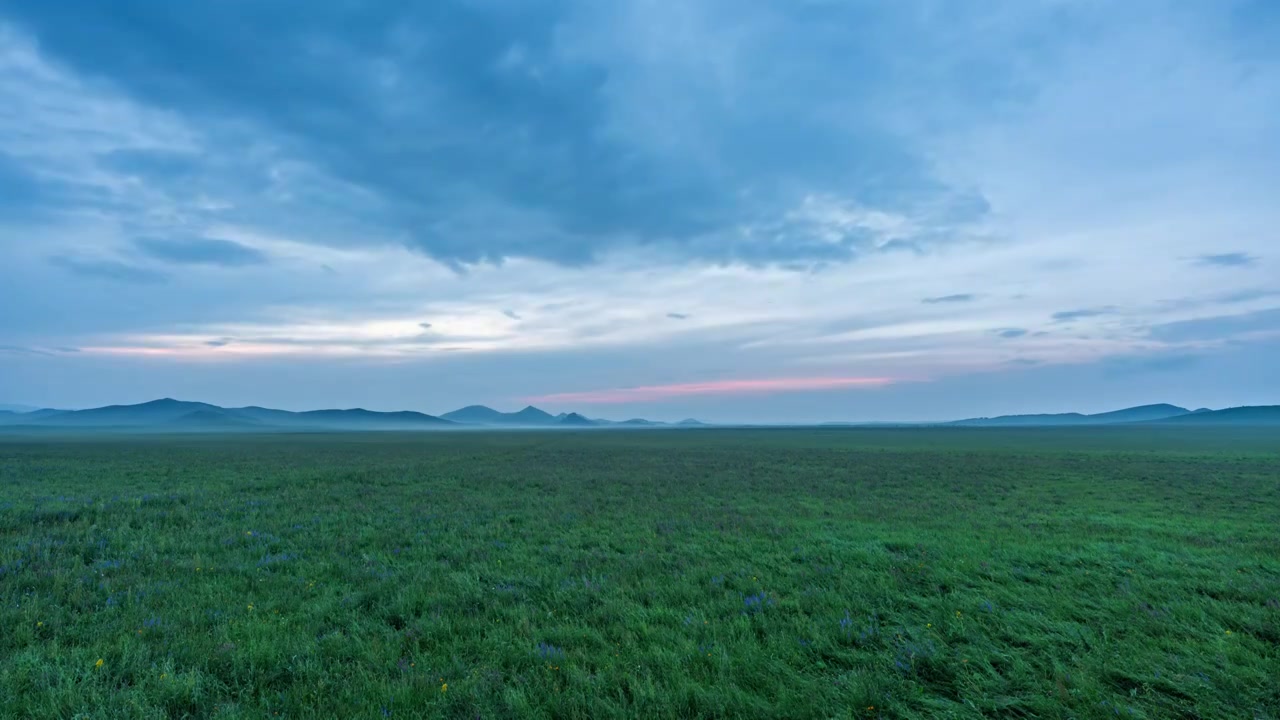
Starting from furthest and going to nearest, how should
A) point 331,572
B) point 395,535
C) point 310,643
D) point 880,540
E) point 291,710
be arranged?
1. point 395,535
2. point 880,540
3. point 331,572
4. point 310,643
5. point 291,710

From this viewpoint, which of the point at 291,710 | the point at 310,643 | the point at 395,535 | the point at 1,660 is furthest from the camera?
the point at 395,535

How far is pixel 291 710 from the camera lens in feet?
18.0

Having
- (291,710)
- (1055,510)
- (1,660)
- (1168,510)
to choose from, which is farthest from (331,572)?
(1168,510)

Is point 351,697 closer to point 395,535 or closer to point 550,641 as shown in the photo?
point 550,641

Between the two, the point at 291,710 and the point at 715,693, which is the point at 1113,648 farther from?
the point at 291,710

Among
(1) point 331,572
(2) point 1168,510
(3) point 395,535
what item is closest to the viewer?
(1) point 331,572

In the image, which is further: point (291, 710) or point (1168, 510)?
point (1168, 510)

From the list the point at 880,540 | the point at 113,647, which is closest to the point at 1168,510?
the point at 880,540

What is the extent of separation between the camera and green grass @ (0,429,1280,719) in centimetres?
555

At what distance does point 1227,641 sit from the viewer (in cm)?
633

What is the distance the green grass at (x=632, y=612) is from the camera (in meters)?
5.55

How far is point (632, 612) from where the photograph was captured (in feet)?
26.4

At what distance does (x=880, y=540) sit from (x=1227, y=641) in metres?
6.67

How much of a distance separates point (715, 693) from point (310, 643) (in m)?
5.41
